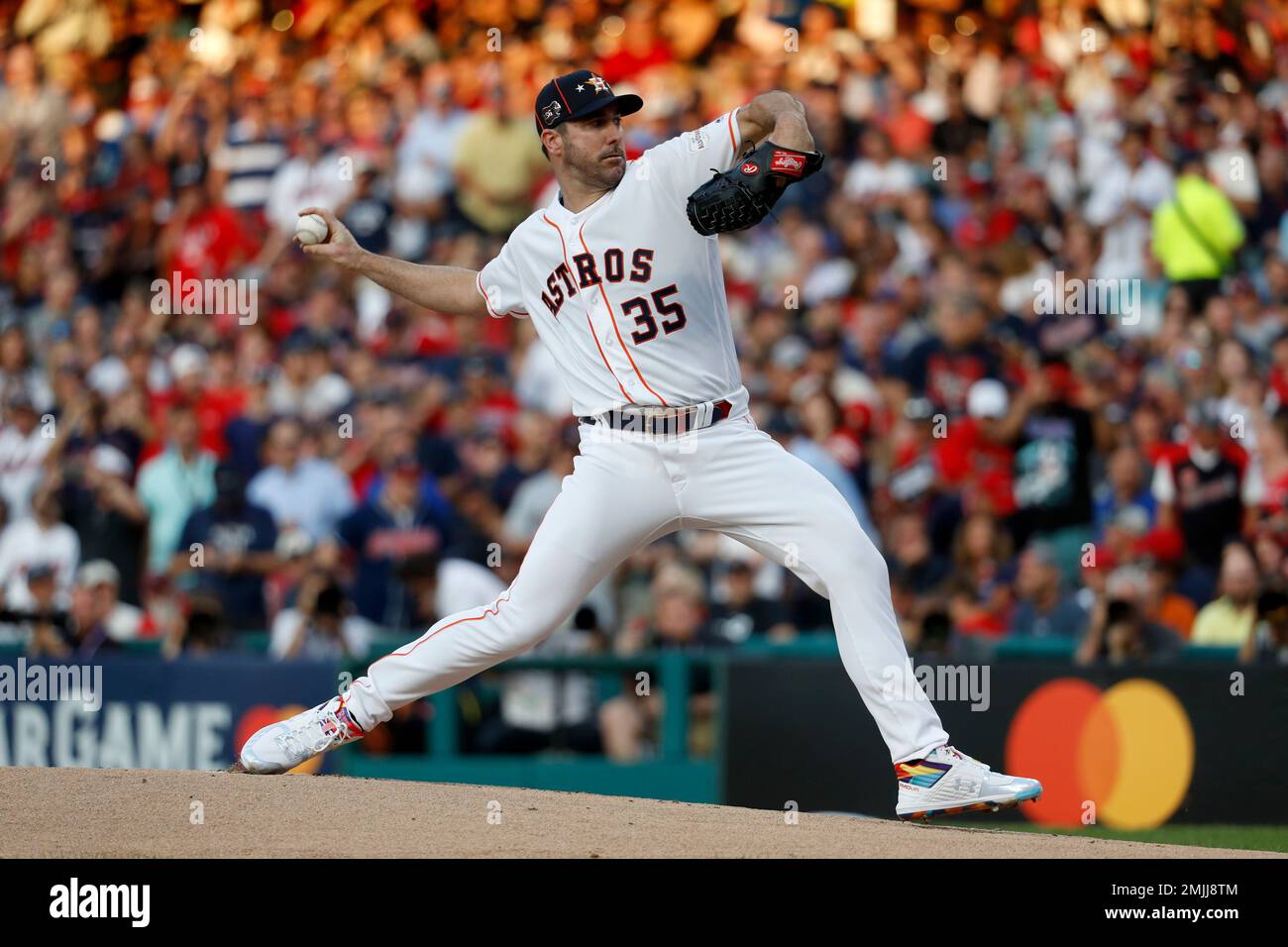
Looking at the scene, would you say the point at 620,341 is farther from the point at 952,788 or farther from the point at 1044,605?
the point at 1044,605

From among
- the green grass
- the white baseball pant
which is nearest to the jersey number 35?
the white baseball pant

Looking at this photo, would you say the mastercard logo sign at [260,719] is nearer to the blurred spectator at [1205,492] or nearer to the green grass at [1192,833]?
the green grass at [1192,833]

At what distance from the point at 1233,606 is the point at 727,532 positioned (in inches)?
200

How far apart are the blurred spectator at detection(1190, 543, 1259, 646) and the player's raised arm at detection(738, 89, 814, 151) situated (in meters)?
5.15

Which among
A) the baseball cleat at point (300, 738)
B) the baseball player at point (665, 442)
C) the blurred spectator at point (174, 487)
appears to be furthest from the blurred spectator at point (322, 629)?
the baseball player at point (665, 442)

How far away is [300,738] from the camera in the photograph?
22.9 ft

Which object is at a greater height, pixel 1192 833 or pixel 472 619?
pixel 472 619

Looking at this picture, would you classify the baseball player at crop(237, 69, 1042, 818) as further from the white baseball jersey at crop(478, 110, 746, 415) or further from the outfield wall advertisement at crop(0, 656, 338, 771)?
the outfield wall advertisement at crop(0, 656, 338, 771)

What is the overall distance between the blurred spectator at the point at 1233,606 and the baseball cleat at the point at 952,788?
15.0 ft

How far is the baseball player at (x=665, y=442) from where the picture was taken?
21.0 feet

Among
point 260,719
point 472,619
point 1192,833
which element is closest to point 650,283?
point 472,619

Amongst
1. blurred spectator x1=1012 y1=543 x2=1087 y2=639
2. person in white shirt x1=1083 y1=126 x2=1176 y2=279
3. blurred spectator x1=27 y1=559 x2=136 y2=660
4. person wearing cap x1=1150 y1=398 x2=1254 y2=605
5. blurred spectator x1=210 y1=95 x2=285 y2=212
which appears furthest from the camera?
blurred spectator x1=210 y1=95 x2=285 y2=212

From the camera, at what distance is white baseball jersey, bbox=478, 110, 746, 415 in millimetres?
6422

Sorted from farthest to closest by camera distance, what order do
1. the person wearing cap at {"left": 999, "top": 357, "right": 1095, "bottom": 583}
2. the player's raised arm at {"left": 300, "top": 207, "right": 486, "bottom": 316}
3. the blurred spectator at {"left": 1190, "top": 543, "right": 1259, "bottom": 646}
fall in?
A: the person wearing cap at {"left": 999, "top": 357, "right": 1095, "bottom": 583}, the blurred spectator at {"left": 1190, "top": 543, "right": 1259, "bottom": 646}, the player's raised arm at {"left": 300, "top": 207, "right": 486, "bottom": 316}
